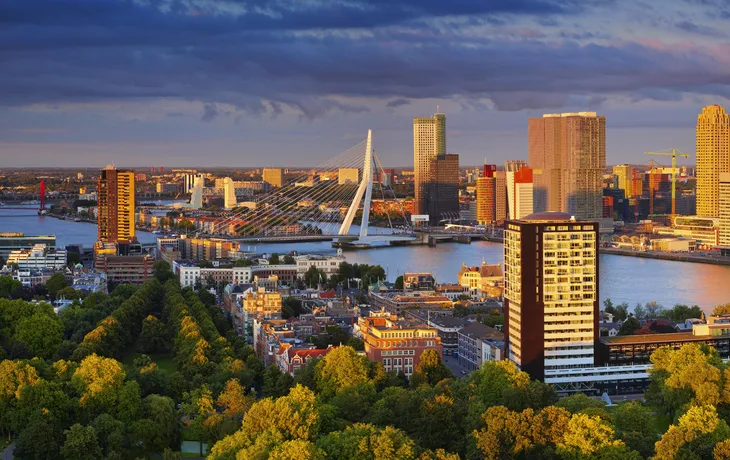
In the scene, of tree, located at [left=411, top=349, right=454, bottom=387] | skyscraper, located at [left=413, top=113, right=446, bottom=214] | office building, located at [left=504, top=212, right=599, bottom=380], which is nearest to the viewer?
tree, located at [left=411, top=349, right=454, bottom=387]

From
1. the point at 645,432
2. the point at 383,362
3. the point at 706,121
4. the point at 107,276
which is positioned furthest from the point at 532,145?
the point at 645,432

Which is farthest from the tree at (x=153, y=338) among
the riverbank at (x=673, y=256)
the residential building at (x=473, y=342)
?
the riverbank at (x=673, y=256)

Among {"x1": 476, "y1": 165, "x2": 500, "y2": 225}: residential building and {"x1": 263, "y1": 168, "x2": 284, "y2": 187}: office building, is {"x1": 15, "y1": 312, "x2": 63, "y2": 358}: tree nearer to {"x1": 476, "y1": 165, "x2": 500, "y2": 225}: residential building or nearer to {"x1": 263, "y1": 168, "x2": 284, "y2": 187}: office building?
{"x1": 476, "y1": 165, "x2": 500, "y2": 225}: residential building

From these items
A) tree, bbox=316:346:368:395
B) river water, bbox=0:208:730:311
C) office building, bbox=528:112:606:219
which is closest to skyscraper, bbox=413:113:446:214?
office building, bbox=528:112:606:219

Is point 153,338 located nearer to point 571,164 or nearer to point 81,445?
point 81,445

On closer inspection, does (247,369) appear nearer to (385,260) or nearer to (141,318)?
(141,318)

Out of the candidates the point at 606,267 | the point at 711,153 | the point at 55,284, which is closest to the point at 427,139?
the point at 711,153

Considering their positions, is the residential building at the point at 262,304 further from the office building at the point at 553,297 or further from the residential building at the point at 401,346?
the office building at the point at 553,297
